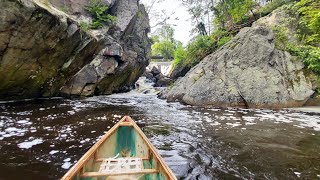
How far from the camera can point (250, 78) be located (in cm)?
1241

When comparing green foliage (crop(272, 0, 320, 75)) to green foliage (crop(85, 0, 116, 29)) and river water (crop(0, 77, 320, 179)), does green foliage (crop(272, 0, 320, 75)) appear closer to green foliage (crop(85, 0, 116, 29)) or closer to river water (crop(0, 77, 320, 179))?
river water (crop(0, 77, 320, 179))

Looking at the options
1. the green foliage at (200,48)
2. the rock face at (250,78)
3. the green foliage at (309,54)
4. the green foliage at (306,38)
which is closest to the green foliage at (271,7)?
the green foliage at (306,38)

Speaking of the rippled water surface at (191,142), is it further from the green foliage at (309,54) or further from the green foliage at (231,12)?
the green foliage at (231,12)

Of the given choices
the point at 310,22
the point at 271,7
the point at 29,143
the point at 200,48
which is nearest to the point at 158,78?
the point at 200,48

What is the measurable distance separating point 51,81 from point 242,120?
1148 centimetres

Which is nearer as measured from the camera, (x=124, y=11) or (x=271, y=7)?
(x=271, y=7)

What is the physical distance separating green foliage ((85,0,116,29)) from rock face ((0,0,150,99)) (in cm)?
50

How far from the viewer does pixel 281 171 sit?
4.21m

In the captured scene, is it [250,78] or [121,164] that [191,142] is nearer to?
[121,164]

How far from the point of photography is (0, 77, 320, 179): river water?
13.7 ft

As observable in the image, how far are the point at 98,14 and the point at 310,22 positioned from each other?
46.6 feet

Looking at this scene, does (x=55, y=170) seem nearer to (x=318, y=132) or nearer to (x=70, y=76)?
(x=318, y=132)

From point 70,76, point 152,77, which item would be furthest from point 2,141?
point 152,77

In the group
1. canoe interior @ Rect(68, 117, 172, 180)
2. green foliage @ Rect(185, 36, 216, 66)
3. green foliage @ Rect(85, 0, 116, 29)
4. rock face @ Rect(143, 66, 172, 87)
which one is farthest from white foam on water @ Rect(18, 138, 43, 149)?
rock face @ Rect(143, 66, 172, 87)
